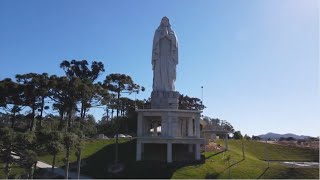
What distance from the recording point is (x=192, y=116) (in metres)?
43.6

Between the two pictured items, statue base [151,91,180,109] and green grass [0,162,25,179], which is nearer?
green grass [0,162,25,179]

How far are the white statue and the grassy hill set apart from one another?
365 inches

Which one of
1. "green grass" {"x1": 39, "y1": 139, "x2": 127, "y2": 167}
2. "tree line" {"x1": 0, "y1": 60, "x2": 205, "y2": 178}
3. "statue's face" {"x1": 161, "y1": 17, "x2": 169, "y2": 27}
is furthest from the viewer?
"green grass" {"x1": 39, "y1": 139, "x2": 127, "y2": 167}

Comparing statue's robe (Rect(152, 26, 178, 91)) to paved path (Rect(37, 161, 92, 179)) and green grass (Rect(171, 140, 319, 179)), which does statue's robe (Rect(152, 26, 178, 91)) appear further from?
paved path (Rect(37, 161, 92, 179))

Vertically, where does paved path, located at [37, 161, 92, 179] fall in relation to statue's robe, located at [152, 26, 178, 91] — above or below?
below

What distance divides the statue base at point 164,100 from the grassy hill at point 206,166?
21.7 feet

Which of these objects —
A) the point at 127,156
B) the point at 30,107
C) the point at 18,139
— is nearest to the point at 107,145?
the point at 127,156

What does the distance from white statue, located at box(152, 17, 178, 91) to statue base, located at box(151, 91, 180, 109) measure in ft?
2.95

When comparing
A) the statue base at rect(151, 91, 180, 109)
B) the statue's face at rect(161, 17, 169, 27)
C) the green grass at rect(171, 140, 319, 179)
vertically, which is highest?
the statue's face at rect(161, 17, 169, 27)

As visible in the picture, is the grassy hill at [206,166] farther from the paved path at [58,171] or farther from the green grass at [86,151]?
the paved path at [58,171]

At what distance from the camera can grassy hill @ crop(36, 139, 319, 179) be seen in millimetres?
37250

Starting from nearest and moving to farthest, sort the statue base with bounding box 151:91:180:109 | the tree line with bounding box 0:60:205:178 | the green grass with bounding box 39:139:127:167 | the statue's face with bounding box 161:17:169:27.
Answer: the tree line with bounding box 0:60:205:178, the statue base with bounding box 151:91:180:109, the statue's face with bounding box 161:17:169:27, the green grass with bounding box 39:139:127:167

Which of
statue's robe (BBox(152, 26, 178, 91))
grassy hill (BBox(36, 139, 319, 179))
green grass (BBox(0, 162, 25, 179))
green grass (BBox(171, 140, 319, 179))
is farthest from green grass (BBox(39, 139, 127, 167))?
green grass (BBox(171, 140, 319, 179))

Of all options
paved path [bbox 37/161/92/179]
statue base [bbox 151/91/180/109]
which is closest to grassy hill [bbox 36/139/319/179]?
paved path [bbox 37/161/92/179]
